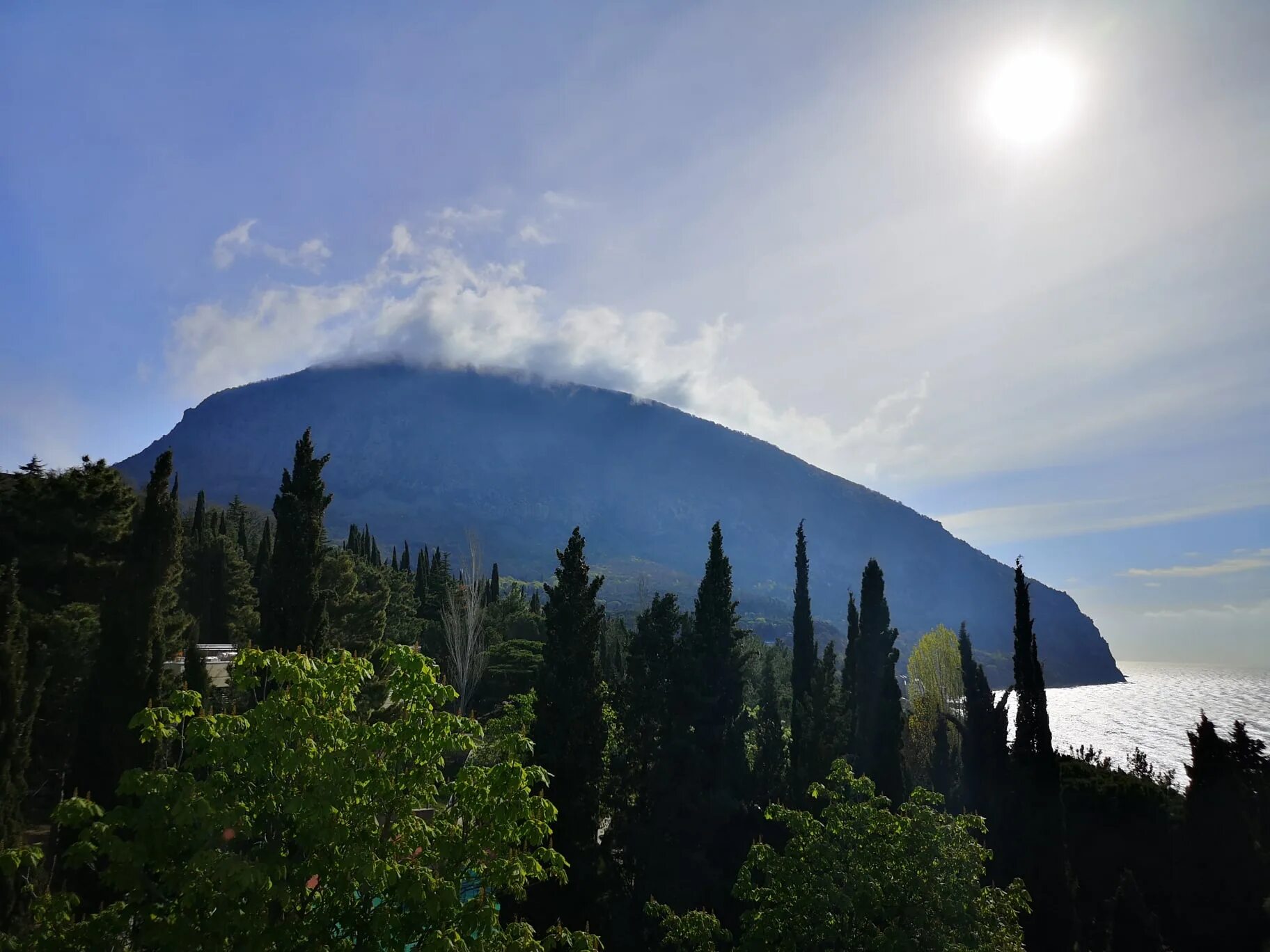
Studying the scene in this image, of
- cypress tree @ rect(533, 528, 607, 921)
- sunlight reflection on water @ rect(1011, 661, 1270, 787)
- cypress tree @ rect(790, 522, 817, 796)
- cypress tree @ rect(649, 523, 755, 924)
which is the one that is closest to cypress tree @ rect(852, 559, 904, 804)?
cypress tree @ rect(790, 522, 817, 796)

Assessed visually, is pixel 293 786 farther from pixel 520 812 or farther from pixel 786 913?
pixel 786 913

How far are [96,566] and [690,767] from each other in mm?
24309

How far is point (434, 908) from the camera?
745 centimetres

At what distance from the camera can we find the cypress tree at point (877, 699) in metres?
32.5

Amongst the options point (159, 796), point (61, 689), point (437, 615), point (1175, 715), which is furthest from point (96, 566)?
point (1175, 715)

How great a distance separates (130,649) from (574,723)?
13107 mm

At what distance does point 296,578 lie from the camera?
22.6 metres

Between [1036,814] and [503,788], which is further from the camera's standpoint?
[1036,814]

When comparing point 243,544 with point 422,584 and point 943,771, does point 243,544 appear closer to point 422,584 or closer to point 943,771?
point 422,584

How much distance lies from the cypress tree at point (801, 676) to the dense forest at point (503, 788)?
0.24 metres

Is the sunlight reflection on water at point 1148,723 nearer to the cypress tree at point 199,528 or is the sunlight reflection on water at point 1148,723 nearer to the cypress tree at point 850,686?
the cypress tree at point 850,686

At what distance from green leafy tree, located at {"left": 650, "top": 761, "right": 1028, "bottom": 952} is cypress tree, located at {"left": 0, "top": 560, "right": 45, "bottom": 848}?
14468 millimetres

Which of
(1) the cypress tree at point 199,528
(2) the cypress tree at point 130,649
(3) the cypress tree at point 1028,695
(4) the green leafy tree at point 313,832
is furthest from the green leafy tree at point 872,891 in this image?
Answer: (1) the cypress tree at point 199,528

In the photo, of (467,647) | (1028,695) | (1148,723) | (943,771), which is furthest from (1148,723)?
(467,647)
